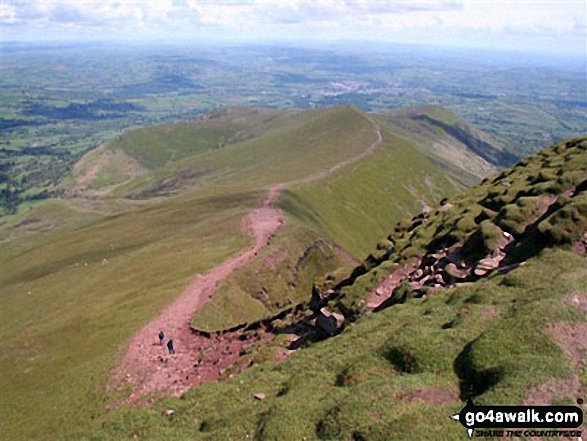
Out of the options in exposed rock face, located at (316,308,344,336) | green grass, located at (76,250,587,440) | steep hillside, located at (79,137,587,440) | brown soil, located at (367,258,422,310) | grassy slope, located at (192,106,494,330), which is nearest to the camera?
green grass, located at (76,250,587,440)

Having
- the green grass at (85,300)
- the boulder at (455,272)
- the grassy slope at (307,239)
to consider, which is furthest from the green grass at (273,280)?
the boulder at (455,272)

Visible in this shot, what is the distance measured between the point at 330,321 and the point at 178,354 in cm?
2025

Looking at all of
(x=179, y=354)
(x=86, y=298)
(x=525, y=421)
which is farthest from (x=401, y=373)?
(x=86, y=298)

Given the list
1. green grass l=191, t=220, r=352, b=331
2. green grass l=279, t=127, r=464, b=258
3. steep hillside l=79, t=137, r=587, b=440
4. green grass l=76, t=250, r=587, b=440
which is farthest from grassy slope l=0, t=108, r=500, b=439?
green grass l=76, t=250, r=587, b=440

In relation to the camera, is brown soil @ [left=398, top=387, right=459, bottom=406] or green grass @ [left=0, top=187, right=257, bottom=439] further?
green grass @ [left=0, top=187, right=257, bottom=439]

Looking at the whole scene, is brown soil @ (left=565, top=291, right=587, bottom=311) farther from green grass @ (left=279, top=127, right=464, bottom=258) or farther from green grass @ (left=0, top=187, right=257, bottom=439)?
green grass @ (left=279, top=127, right=464, bottom=258)

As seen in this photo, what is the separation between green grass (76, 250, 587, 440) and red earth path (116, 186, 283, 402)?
9.72m

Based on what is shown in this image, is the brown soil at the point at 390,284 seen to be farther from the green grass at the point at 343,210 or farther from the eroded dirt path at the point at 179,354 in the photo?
the green grass at the point at 343,210

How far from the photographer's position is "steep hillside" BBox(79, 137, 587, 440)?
24.0 meters

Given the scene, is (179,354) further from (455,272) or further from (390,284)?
(455,272)

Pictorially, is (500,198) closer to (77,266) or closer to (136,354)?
(136,354)

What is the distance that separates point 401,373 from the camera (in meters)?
28.3

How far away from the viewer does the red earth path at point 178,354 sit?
46.1m

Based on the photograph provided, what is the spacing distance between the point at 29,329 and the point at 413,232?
197ft
